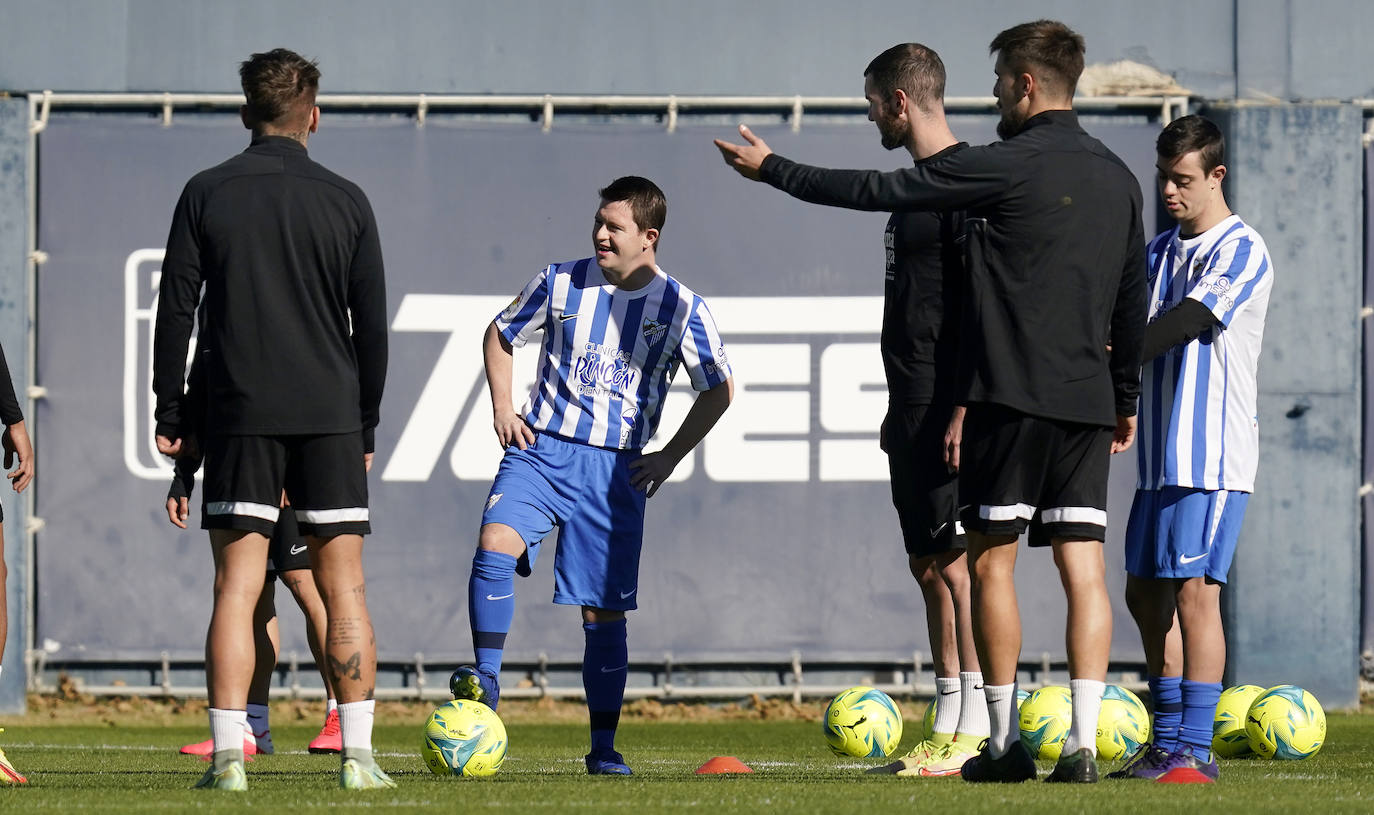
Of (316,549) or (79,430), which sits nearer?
(316,549)

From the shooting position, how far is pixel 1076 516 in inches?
175

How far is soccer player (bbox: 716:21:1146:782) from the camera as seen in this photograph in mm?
4426

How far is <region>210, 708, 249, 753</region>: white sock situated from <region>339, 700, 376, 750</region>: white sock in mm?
267

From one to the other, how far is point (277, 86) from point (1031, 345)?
2.04 meters

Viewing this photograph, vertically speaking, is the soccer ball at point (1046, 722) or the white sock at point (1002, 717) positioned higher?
the white sock at point (1002, 717)

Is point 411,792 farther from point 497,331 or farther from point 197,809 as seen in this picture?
point 497,331

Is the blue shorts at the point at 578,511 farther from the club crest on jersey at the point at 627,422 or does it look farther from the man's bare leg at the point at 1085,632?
the man's bare leg at the point at 1085,632

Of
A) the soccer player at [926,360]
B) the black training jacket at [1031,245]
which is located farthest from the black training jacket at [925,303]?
the black training jacket at [1031,245]

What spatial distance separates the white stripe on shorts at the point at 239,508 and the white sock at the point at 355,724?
53 centimetres

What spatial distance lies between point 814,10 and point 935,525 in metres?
4.45

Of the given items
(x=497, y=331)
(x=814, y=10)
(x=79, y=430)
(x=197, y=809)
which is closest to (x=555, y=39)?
(x=814, y=10)

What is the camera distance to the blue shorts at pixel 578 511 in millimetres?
5312

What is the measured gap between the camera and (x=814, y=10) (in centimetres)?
902

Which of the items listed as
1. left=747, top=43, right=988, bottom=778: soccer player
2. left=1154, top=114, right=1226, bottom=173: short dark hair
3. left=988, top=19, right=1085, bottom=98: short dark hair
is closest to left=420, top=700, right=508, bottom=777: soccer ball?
left=747, top=43, right=988, bottom=778: soccer player
